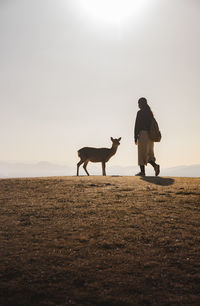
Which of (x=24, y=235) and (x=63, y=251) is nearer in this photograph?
(x=63, y=251)

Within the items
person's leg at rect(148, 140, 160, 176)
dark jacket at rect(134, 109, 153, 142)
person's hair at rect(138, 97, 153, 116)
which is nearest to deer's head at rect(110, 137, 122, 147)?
dark jacket at rect(134, 109, 153, 142)

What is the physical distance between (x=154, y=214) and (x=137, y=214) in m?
0.35

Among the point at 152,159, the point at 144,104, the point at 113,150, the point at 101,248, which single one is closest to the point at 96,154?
the point at 113,150

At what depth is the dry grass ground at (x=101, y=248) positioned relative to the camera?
357 cm

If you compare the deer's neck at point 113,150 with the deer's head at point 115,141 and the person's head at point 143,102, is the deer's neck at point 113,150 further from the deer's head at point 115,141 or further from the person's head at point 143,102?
the person's head at point 143,102

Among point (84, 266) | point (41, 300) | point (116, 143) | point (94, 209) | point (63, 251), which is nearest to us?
point (41, 300)

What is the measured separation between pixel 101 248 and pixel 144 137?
7982mm

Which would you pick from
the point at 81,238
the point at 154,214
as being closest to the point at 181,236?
the point at 154,214

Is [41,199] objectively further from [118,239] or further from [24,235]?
[118,239]

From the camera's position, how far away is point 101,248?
4.63 meters

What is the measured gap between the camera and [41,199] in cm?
739

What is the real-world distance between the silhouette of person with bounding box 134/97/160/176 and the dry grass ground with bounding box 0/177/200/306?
409 centimetres

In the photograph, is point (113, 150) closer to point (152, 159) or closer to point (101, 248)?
point (152, 159)

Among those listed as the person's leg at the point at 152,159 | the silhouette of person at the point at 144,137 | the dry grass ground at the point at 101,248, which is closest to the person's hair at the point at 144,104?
the silhouette of person at the point at 144,137
